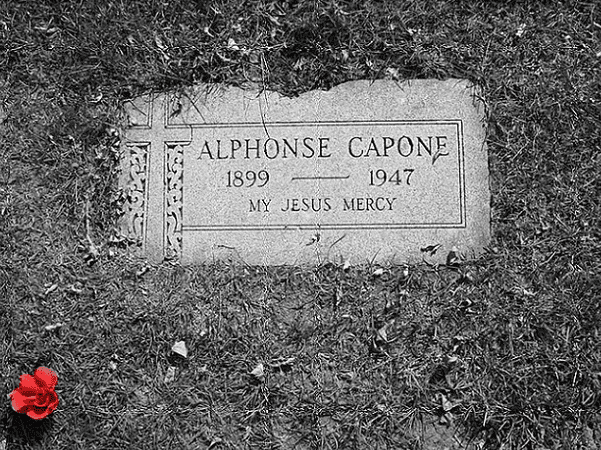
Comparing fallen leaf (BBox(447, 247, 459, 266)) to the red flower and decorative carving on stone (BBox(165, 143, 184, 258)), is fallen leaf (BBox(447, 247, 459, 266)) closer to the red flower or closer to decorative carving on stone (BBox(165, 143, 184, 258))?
decorative carving on stone (BBox(165, 143, 184, 258))

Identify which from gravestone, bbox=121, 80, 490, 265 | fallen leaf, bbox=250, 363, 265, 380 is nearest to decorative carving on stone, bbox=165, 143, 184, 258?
gravestone, bbox=121, 80, 490, 265

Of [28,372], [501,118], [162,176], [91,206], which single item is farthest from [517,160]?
[28,372]

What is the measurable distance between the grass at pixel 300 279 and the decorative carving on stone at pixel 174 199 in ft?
0.33

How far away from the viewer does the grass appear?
3.31 metres

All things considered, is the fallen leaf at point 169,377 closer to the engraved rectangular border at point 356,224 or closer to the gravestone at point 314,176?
the gravestone at point 314,176

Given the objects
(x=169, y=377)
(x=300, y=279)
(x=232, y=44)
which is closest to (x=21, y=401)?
(x=169, y=377)

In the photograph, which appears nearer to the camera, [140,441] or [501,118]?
[140,441]

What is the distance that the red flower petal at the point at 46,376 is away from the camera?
3.26m

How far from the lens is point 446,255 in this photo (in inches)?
134

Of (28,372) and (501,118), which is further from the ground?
(501,118)

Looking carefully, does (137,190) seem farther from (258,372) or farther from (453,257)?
(453,257)

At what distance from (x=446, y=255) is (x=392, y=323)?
0.39 meters

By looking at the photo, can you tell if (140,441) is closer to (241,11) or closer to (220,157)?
(220,157)

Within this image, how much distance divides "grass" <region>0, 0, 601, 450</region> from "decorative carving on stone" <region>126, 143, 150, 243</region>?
0.29 feet
